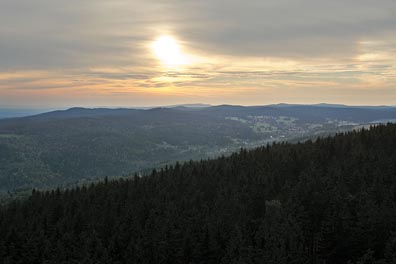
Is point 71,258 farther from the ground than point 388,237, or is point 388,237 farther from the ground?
point 388,237

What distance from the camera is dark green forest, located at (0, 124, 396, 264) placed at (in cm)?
5631

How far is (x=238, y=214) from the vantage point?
8181 centimetres

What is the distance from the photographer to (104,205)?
376 feet

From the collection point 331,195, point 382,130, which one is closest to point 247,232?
point 331,195

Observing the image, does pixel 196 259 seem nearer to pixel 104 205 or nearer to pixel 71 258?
pixel 71 258

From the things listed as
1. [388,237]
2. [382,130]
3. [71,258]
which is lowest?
[71,258]

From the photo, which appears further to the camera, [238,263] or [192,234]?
[192,234]

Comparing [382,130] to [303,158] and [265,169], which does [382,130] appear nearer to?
[303,158]

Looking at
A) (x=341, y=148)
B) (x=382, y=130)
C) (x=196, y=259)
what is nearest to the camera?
(x=196, y=259)

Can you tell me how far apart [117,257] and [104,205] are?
42867mm

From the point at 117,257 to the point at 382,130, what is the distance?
101621 millimetres

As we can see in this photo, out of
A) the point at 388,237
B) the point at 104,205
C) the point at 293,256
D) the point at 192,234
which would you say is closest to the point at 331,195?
the point at 388,237

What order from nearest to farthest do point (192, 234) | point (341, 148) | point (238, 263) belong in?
point (238, 263)
point (192, 234)
point (341, 148)

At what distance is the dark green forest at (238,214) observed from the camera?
185ft
